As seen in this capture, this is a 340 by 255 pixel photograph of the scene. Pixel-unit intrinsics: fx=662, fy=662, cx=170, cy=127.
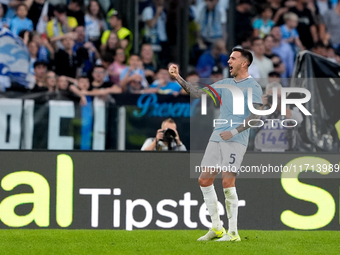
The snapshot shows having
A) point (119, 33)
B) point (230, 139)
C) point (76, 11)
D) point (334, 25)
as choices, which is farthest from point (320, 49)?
point (230, 139)

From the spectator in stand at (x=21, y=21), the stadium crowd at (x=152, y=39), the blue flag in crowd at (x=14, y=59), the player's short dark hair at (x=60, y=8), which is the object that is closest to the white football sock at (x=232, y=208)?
the stadium crowd at (x=152, y=39)

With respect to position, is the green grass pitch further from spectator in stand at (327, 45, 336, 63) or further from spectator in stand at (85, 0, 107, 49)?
spectator in stand at (85, 0, 107, 49)

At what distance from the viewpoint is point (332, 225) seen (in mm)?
8594

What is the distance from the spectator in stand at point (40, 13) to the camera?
1230cm

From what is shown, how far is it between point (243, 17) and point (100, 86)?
4.27 meters

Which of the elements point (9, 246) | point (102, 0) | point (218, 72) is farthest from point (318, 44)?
point (9, 246)

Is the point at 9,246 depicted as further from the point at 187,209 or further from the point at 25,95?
the point at 25,95

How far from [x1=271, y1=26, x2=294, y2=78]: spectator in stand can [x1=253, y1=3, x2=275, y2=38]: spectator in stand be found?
38 cm

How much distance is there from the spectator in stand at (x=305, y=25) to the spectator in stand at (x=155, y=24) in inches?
104

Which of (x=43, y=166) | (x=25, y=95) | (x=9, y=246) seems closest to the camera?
(x=9, y=246)

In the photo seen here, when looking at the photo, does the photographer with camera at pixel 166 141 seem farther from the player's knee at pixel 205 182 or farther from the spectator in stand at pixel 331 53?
the spectator in stand at pixel 331 53

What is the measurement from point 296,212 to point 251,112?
7.59 feet

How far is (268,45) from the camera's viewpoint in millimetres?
12633

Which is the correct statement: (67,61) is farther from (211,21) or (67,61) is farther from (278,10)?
(278,10)
